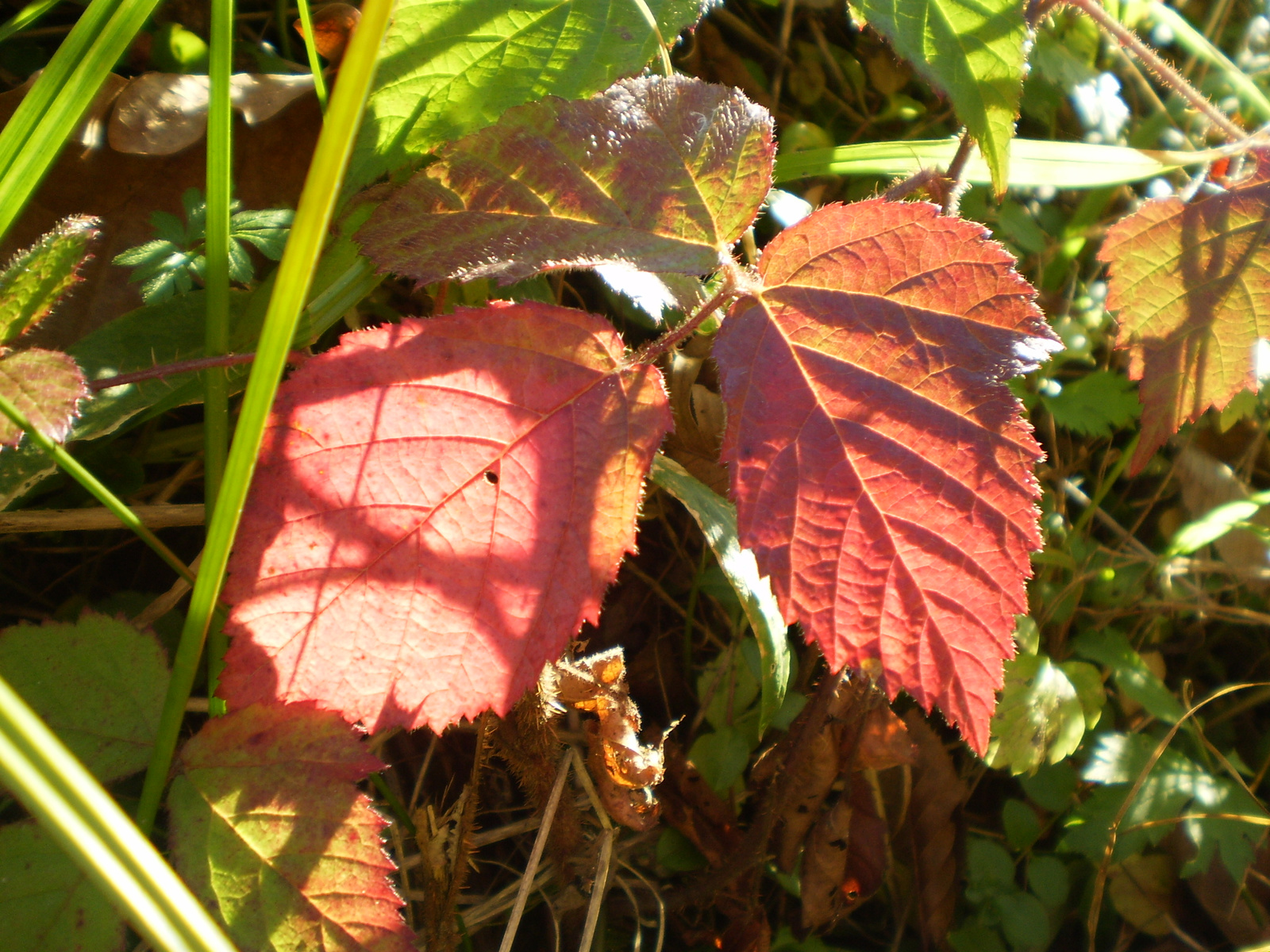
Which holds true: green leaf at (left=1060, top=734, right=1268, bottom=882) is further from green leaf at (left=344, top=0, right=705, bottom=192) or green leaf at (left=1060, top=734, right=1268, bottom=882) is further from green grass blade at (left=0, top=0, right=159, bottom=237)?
green grass blade at (left=0, top=0, right=159, bottom=237)

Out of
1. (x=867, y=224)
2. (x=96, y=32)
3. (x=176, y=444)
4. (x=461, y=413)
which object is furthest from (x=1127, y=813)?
(x=96, y=32)

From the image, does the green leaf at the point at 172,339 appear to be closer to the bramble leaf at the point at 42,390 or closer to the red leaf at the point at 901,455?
the bramble leaf at the point at 42,390

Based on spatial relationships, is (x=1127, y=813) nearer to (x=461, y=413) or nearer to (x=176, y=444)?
(x=461, y=413)

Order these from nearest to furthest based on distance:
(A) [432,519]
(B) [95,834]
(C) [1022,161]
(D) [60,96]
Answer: (B) [95,834], (A) [432,519], (D) [60,96], (C) [1022,161]

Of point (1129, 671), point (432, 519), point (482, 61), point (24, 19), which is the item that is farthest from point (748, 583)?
point (24, 19)

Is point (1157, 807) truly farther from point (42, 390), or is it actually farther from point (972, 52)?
point (42, 390)

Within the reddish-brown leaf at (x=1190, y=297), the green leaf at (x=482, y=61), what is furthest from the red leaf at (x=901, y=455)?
the reddish-brown leaf at (x=1190, y=297)
